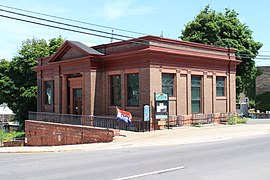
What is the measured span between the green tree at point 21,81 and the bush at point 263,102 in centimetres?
3092

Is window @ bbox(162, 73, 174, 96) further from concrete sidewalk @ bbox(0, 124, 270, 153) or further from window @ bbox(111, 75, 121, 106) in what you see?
window @ bbox(111, 75, 121, 106)

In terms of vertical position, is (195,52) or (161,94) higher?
(195,52)

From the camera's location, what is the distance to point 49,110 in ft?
121

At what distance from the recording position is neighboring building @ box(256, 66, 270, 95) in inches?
2130

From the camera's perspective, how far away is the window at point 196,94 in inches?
1148

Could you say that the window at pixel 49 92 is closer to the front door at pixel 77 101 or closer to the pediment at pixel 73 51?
the pediment at pixel 73 51

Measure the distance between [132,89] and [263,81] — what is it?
109 ft

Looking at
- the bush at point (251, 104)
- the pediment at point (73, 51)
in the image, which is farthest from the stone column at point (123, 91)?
the bush at point (251, 104)

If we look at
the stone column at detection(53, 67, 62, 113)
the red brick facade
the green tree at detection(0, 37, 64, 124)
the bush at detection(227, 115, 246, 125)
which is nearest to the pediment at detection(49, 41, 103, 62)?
the stone column at detection(53, 67, 62, 113)

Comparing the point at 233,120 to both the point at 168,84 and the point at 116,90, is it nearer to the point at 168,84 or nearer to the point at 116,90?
the point at 168,84

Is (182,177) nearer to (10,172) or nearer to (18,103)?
(10,172)

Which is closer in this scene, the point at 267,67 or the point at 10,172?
the point at 10,172

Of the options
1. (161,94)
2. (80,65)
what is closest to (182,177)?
(161,94)

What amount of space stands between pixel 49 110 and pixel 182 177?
2925 cm
